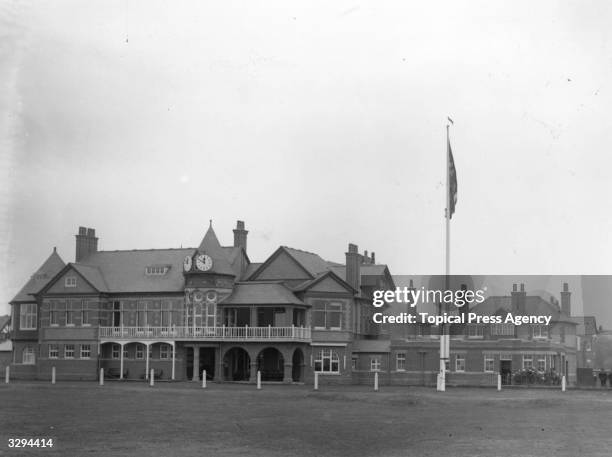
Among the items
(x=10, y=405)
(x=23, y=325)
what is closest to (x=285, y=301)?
(x=23, y=325)

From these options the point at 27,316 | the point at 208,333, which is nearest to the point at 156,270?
the point at 208,333

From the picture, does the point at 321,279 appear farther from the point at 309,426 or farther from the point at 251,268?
the point at 309,426

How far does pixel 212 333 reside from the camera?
61.0 metres

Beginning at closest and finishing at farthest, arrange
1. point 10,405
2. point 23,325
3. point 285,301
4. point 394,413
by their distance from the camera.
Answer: point 394,413 < point 10,405 < point 285,301 < point 23,325

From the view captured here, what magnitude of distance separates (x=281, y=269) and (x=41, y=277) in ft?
59.3

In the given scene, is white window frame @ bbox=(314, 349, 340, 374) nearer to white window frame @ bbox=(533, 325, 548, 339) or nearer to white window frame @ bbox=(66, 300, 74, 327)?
white window frame @ bbox=(533, 325, 548, 339)

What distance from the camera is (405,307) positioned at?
68.7 meters

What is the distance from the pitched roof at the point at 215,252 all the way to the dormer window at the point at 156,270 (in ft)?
15.4

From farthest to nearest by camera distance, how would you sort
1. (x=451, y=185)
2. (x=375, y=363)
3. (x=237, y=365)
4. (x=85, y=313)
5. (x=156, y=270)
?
(x=156, y=270), (x=85, y=313), (x=237, y=365), (x=375, y=363), (x=451, y=185)

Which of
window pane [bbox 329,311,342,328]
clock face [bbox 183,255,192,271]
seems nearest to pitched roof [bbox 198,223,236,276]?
clock face [bbox 183,255,192,271]

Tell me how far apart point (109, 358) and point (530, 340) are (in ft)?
89.1

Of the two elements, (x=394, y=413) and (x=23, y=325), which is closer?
(x=394, y=413)

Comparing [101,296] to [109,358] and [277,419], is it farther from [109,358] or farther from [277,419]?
[277,419]

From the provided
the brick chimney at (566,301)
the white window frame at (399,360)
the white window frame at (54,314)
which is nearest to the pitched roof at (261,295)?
the white window frame at (399,360)
